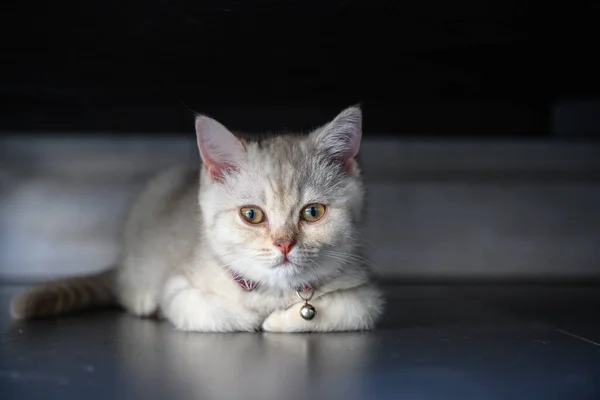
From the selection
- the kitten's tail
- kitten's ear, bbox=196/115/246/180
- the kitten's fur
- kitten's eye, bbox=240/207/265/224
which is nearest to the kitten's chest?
the kitten's fur

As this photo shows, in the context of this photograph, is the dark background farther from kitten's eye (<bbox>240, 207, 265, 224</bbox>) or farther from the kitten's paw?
the kitten's paw

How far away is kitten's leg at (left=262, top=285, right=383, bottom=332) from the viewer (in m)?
1.61

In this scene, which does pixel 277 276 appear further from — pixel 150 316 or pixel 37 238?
pixel 37 238

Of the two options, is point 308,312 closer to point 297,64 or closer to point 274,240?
point 274,240

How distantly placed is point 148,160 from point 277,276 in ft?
4.33

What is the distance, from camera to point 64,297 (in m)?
1.88

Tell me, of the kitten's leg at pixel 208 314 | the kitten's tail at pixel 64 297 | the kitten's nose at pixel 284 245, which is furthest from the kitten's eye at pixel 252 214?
the kitten's tail at pixel 64 297

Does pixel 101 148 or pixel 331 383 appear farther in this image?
pixel 101 148

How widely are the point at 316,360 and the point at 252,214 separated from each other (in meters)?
0.42

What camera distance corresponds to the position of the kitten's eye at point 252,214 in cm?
159

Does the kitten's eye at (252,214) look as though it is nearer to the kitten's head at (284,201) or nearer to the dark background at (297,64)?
the kitten's head at (284,201)

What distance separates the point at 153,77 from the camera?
2152mm

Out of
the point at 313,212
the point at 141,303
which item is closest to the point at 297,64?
the point at 313,212

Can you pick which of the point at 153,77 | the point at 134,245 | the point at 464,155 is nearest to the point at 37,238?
the point at 134,245
